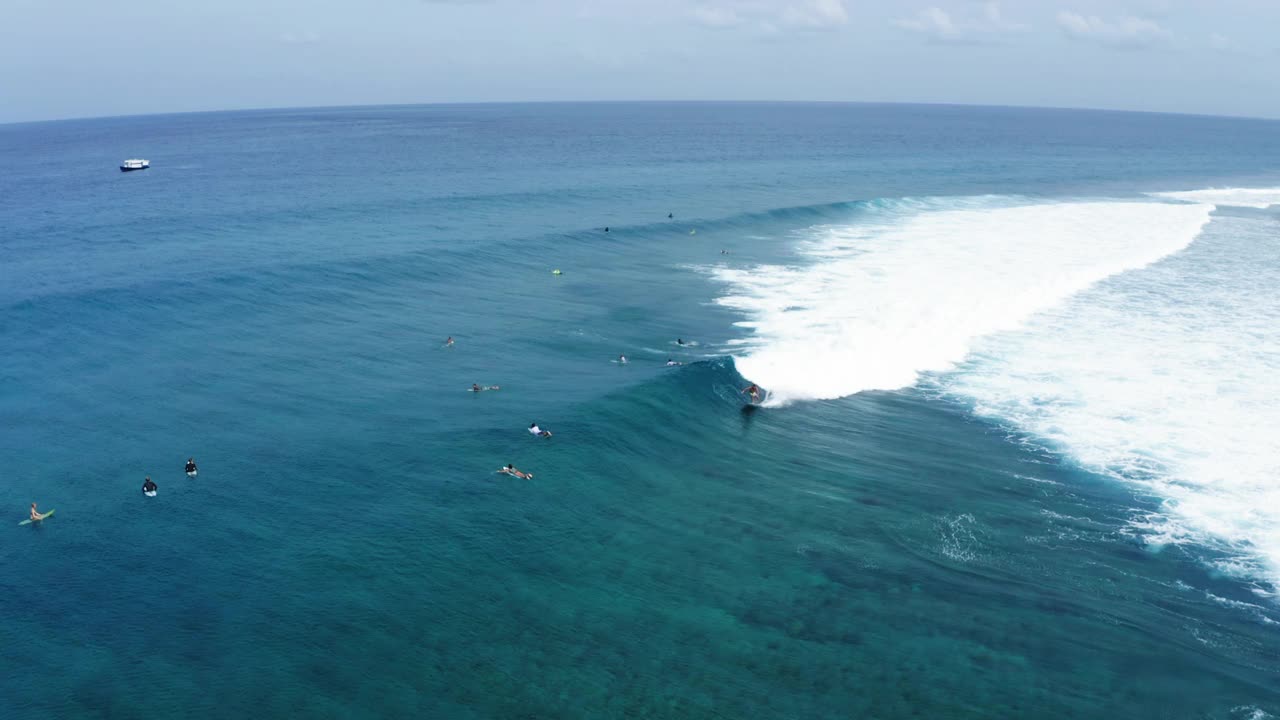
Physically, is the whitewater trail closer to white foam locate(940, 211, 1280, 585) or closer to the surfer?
white foam locate(940, 211, 1280, 585)

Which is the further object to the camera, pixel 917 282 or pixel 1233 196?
pixel 1233 196

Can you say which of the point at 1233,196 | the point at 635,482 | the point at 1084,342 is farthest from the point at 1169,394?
the point at 1233,196

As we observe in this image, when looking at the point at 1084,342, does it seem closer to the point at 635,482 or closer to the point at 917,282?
the point at 917,282

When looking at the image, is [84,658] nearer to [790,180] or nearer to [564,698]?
[564,698]

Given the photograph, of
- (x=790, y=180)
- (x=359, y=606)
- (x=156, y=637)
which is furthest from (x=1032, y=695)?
(x=790, y=180)

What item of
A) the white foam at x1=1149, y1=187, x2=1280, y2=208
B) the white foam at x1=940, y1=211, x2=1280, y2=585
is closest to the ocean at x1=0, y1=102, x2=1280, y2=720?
the white foam at x1=940, y1=211, x2=1280, y2=585

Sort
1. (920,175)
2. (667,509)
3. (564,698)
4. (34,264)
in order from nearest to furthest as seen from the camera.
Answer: (564,698) → (667,509) → (34,264) → (920,175)
